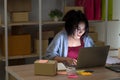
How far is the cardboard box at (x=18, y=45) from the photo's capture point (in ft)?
11.7

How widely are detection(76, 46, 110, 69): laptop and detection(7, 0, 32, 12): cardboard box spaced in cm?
159

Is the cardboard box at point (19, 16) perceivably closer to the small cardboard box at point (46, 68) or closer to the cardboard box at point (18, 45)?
the cardboard box at point (18, 45)

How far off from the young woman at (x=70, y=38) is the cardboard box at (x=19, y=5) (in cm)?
92

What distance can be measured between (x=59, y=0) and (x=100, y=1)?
66 centimetres

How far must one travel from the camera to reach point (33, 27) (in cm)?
410

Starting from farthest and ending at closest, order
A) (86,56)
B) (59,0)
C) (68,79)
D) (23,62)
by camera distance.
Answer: (59,0) < (23,62) < (86,56) < (68,79)

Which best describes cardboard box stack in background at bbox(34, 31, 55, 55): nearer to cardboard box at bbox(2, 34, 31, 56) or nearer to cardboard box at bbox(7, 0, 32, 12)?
cardboard box at bbox(2, 34, 31, 56)

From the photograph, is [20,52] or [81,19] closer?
[81,19]

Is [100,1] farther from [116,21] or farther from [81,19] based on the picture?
[81,19]

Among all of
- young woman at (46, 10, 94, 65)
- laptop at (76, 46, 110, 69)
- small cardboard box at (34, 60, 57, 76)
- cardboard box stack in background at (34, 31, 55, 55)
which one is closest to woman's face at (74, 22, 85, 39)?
young woman at (46, 10, 94, 65)

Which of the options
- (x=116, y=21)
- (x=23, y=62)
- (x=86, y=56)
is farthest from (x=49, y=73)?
(x=116, y=21)

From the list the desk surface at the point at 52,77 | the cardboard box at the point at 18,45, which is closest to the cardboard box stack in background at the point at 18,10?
the cardboard box at the point at 18,45

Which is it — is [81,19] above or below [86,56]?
above

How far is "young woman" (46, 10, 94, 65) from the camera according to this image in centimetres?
283
